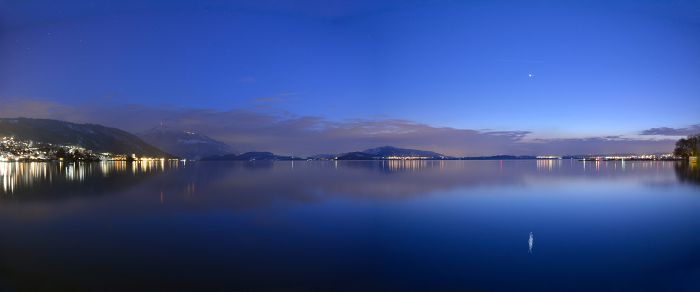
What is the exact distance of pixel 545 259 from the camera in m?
13.0

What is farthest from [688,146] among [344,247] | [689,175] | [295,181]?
[344,247]

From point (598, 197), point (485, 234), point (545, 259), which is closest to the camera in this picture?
point (545, 259)

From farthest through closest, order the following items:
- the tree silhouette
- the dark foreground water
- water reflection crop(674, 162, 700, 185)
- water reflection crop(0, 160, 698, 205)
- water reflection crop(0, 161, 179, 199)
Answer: the tree silhouette
water reflection crop(674, 162, 700, 185)
water reflection crop(0, 160, 698, 205)
water reflection crop(0, 161, 179, 199)
the dark foreground water

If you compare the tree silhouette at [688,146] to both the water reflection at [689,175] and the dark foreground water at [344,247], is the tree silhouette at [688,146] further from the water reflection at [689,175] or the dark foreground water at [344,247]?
the dark foreground water at [344,247]

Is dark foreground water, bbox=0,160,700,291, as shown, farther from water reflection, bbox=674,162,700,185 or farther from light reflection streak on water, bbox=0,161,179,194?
water reflection, bbox=674,162,700,185

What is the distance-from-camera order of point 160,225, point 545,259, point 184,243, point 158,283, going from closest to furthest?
point 158,283, point 545,259, point 184,243, point 160,225

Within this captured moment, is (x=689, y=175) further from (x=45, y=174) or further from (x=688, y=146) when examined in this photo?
(x=688, y=146)

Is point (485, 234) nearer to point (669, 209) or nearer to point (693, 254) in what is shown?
point (693, 254)

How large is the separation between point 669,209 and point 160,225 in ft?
93.1

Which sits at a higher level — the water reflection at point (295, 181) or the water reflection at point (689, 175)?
the water reflection at point (295, 181)

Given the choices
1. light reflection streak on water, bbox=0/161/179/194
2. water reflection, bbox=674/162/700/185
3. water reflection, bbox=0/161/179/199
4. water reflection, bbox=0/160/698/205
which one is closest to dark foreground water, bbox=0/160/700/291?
water reflection, bbox=0/161/179/199

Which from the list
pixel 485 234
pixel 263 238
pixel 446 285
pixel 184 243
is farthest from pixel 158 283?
pixel 485 234

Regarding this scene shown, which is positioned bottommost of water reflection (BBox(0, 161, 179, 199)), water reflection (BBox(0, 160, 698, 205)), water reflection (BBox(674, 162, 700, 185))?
water reflection (BBox(674, 162, 700, 185))

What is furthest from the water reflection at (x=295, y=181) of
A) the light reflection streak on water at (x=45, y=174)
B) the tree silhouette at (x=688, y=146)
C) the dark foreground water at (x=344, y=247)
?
the tree silhouette at (x=688, y=146)
